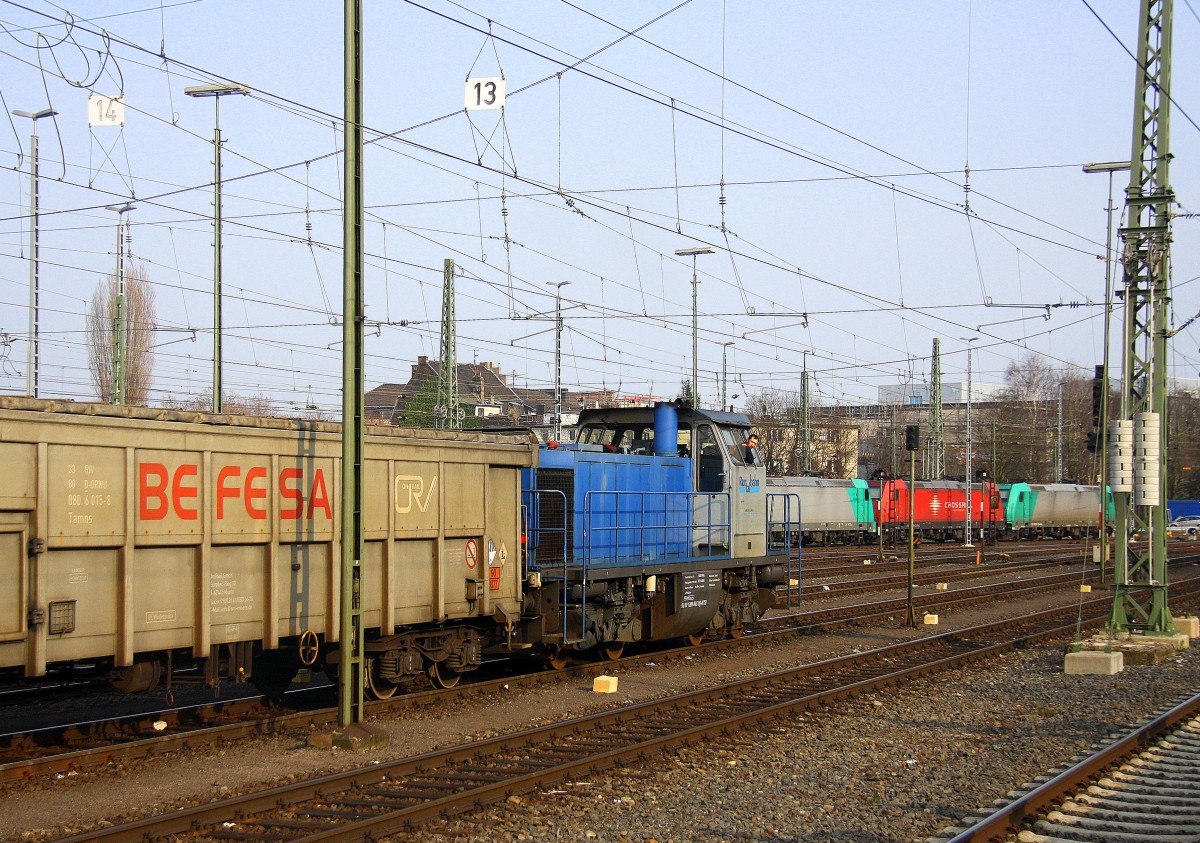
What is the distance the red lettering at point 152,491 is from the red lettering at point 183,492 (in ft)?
0.31

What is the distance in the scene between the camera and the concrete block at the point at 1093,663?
1591 cm

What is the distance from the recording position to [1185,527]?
69938mm

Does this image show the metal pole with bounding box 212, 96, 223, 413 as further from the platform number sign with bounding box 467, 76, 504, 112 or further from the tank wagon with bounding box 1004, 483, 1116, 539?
the tank wagon with bounding box 1004, 483, 1116, 539

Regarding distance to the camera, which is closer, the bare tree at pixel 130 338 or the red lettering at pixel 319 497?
the red lettering at pixel 319 497

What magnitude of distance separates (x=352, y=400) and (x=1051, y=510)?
188 ft

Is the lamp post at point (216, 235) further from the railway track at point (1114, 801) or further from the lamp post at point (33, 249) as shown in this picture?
the railway track at point (1114, 801)

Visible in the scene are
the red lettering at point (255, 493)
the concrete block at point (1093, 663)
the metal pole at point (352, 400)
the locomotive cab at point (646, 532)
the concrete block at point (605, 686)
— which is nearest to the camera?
the red lettering at point (255, 493)

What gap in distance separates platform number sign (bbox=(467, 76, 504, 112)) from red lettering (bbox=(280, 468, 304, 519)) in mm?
6686

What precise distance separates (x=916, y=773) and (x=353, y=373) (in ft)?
21.1

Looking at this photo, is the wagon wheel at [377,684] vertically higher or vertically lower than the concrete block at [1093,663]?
higher

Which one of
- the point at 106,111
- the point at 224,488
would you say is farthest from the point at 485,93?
the point at 224,488

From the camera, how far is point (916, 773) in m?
9.90

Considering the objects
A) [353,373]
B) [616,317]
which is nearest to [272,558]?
[353,373]

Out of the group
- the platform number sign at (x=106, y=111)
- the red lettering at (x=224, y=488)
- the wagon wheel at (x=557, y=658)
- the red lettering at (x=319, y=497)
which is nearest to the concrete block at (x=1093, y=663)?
the wagon wheel at (x=557, y=658)
